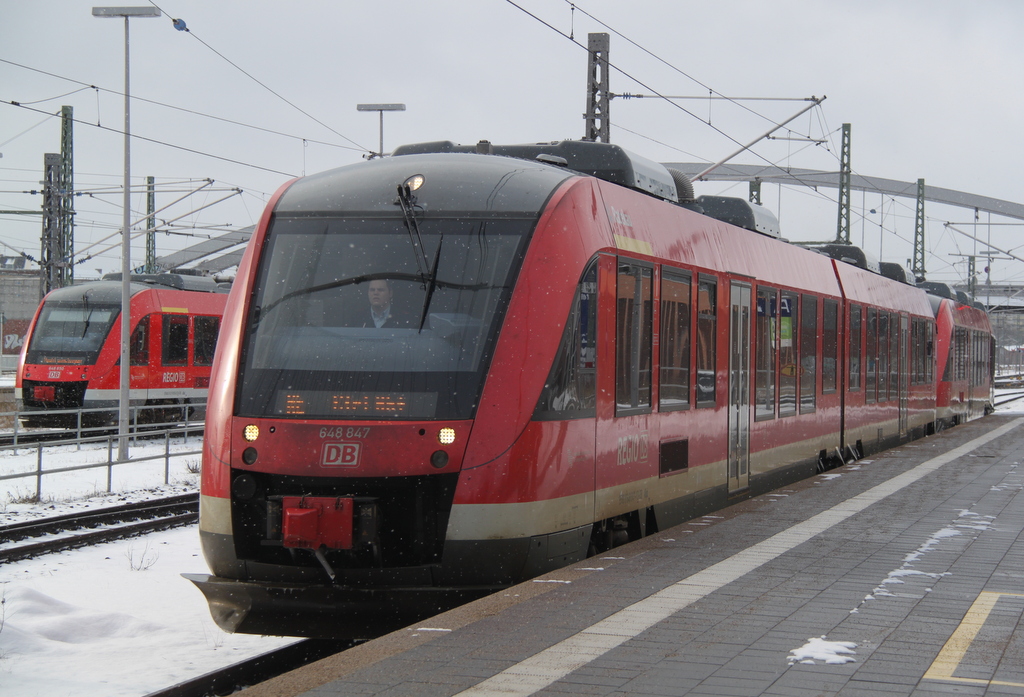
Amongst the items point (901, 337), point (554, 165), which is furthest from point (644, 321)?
point (901, 337)

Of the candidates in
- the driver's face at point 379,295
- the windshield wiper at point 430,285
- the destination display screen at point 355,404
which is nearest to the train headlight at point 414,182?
the windshield wiper at point 430,285

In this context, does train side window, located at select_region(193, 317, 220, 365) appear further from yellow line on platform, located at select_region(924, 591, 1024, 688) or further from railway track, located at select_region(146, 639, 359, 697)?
yellow line on platform, located at select_region(924, 591, 1024, 688)

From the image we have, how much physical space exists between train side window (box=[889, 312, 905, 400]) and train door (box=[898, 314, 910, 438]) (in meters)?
0.29

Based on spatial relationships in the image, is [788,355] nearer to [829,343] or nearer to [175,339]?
[829,343]

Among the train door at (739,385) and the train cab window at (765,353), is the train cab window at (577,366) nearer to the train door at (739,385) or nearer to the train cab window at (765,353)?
the train door at (739,385)

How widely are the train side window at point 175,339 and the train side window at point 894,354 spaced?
15556 millimetres

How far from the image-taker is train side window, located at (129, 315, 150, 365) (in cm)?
2570

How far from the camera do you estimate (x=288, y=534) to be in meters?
6.54

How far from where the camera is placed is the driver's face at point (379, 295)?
23.4 ft

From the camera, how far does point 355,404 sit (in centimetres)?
686

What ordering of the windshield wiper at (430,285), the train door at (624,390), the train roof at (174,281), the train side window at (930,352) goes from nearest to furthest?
the windshield wiper at (430,285)
the train door at (624,390)
the train side window at (930,352)
the train roof at (174,281)

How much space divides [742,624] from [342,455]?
240 centimetres

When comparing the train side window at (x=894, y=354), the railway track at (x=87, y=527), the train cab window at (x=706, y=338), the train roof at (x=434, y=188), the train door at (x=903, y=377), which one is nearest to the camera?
the train roof at (x=434, y=188)

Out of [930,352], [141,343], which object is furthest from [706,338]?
[141,343]
